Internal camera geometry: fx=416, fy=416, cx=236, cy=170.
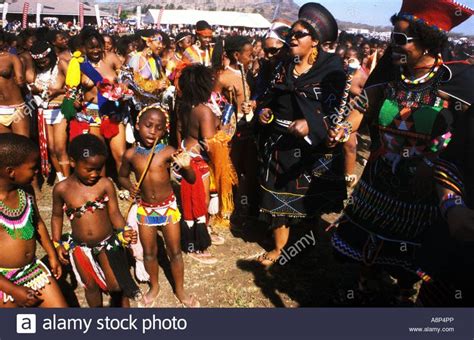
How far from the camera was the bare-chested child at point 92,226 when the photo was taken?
3.17m

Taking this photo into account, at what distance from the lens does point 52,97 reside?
591 cm

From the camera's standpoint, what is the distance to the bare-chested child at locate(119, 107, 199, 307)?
3428mm

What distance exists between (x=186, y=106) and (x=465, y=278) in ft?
11.0

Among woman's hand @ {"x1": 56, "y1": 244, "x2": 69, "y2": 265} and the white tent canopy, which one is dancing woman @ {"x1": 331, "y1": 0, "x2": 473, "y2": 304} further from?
the white tent canopy

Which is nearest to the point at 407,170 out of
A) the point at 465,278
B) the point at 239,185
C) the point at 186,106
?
the point at 465,278

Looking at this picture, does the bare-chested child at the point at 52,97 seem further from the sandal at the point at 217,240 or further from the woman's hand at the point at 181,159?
the woman's hand at the point at 181,159

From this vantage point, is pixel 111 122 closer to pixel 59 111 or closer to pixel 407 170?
pixel 59 111

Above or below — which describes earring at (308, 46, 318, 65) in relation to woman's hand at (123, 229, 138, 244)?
above

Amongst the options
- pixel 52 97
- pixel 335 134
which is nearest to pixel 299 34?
pixel 335 134

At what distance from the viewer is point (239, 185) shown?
5719mm

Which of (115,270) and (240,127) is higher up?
(240,127)

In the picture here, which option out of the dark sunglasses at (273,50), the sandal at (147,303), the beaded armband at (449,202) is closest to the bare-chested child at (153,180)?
the sandal at (147,303)

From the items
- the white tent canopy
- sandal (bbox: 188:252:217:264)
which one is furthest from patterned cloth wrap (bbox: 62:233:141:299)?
the white tent canopy

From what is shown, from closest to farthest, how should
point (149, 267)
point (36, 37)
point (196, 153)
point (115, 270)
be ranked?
point (115, 270) → point (149, 267) → point (196, 153) → point (36, 37)
